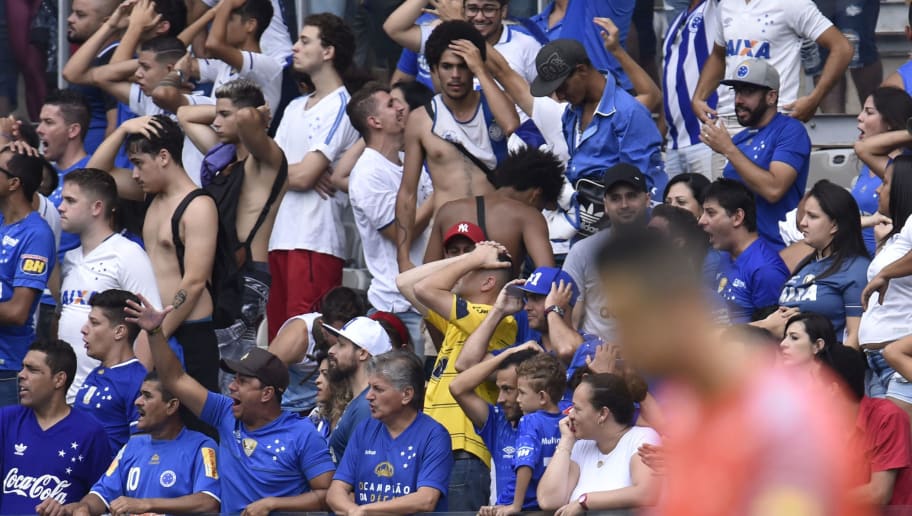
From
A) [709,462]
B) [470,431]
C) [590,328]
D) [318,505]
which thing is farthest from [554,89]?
[709,462]

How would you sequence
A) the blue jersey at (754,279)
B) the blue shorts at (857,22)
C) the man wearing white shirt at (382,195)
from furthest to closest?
the blue shorts at (857,22), the man wearing white shirt at (382,195), the blue jersey at (754,279)

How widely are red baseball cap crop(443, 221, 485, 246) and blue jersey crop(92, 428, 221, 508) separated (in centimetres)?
175

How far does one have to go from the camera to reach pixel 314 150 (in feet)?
34.8

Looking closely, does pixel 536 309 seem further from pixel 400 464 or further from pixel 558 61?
pixel 558 61

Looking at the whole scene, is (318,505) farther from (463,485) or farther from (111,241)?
(111,241)

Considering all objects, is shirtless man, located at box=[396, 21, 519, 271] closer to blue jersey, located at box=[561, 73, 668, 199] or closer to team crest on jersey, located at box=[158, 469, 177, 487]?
blue jersey, located at box=[561, 73, 668, 199]

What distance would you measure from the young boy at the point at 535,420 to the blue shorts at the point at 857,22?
4.45 meters

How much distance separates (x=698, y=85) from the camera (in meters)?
10.9

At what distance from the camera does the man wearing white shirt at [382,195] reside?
10281 millimetres

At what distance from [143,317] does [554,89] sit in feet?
8.81

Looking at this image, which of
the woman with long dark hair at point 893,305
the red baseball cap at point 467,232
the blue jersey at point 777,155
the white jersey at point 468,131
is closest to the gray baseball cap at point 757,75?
the blue jersey at point 777,155

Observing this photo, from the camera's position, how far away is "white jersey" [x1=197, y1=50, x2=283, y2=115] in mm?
11477

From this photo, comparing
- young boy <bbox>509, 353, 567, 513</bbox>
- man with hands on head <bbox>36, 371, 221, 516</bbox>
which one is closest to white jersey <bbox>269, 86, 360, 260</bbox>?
man with hands on head <bbox>36, 371, 221, 516</bbox>

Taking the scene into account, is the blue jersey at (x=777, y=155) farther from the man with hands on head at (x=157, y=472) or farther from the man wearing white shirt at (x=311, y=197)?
the man with hands on head at (x=157, y=472)
